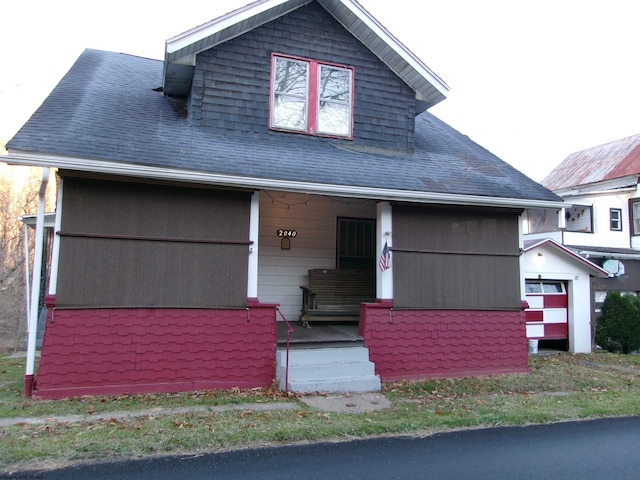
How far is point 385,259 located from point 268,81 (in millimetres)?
3851

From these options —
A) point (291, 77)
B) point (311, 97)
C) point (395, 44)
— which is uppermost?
point (395, 44)

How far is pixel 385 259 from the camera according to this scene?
852 centimetres

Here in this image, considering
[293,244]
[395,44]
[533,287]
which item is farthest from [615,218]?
[293,244]

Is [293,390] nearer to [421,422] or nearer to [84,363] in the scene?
[421,422]

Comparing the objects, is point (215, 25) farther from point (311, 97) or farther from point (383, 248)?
point (383, 248)

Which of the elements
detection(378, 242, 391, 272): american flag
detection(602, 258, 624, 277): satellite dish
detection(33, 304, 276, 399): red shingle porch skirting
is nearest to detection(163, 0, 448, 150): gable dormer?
detection(378, 242, 391, 272): american flag

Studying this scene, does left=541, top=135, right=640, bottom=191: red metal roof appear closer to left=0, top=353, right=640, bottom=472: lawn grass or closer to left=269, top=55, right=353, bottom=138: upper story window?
left=0, top=353, right=640, bottom=472: lawn grass

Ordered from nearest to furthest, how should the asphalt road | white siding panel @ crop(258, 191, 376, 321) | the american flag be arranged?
the asphalt road, the american flag, white siding panel @ crop(258, 191, 376, 321)

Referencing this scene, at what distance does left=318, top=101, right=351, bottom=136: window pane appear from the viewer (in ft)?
31.2

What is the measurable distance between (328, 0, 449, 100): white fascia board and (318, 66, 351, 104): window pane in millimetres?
929

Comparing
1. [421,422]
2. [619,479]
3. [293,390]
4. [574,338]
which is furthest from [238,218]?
[574,338]

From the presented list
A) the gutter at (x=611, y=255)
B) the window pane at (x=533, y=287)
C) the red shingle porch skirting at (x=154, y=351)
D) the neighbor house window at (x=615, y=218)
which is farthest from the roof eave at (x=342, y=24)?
the neighbor house window at (x=615, y=218)

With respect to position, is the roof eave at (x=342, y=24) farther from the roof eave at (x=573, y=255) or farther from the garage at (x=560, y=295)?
the garage at (x=560, y=295)

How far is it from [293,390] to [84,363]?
2954 mm
